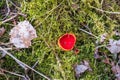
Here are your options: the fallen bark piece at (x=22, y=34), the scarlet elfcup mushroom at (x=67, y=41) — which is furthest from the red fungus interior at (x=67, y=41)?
the fallen bark piece at (x=22, y=34)

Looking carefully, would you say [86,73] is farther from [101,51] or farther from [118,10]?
[118,10]

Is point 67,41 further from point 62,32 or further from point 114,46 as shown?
point 114,46

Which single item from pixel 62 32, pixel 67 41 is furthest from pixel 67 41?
pixel 62 32

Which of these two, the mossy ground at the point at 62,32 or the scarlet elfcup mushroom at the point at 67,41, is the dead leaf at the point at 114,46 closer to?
the mossy ground at the point at 62,32

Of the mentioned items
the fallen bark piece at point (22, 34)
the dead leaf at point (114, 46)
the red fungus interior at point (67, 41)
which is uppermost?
the fallen bark piece at point (22, 34)

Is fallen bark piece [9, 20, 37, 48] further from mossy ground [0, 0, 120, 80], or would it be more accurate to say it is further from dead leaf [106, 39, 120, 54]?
dead leaf [106, 39, 120, 54]
